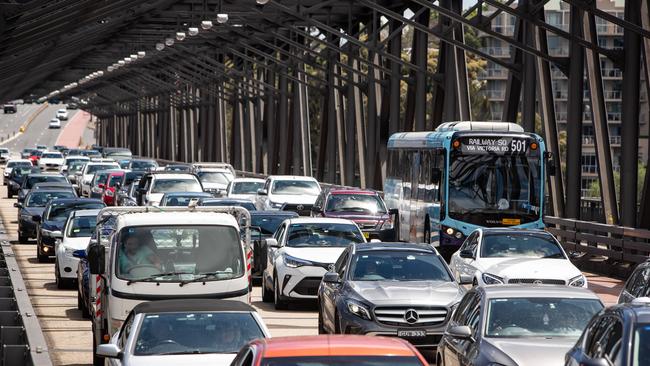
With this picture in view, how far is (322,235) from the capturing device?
26953mm

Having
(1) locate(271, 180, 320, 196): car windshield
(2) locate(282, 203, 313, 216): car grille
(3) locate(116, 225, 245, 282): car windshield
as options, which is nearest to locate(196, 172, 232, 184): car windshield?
(1) locate(271, 180, 320, 196): car windshield

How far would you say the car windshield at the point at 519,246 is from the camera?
2439cm

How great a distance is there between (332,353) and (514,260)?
14599 millimetres

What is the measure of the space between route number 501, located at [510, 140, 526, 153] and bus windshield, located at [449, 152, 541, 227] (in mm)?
127

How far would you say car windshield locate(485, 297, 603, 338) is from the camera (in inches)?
555

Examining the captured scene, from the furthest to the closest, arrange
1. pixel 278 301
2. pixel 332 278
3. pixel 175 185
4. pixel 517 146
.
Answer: pixel 175 185
pixel 517 146
pixel 278 301
pixel 332 278

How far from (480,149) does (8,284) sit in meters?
12.5

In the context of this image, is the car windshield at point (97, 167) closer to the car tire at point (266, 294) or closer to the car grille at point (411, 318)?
the car tire at point (266, 294)

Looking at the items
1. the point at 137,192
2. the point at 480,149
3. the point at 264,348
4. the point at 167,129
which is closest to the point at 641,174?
the point at 167,129

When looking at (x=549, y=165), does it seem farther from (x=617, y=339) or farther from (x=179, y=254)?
(x=617, y=339)

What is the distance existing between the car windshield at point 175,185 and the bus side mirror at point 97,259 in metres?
26.4

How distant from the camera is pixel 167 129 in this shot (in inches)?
5866

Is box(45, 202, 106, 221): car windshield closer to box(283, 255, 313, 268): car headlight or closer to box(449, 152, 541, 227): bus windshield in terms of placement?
box(449, 152, 541, 227): bus windshield

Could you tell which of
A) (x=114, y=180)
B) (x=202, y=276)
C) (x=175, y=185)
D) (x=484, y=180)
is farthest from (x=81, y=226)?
(x=114, y=180)
